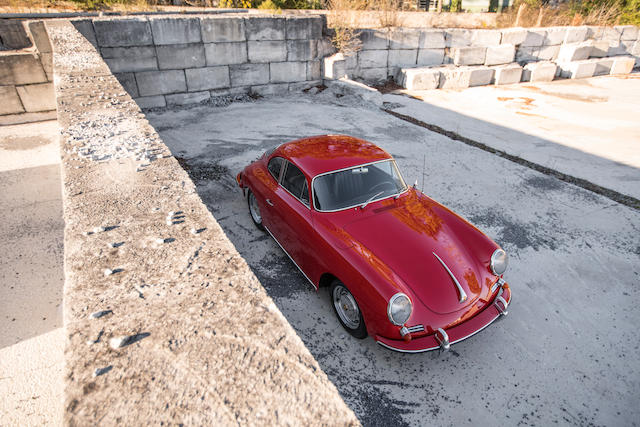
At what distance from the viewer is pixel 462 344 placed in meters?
3.21

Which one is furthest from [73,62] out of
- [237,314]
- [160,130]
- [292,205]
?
Answer: [237,314]

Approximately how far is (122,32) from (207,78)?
7.14 feet

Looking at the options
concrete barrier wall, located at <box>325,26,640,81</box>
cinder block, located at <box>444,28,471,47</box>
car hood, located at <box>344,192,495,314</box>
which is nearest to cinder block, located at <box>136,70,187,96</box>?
concrete barrier wall, located at <box>325,26,640,81</box>

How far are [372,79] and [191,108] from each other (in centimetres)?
669

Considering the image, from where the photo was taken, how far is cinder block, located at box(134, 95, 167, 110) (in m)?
9.09

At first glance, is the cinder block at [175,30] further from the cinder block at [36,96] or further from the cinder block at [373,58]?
the cinder block at [373,58]

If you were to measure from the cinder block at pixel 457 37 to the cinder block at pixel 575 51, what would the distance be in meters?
4.66

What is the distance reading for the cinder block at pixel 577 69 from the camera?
14.1 meters

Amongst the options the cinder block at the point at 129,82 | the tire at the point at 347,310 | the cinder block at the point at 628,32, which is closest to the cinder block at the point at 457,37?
the cinder block at the point at 628,32

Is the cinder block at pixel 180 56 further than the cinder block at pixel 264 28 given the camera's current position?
No

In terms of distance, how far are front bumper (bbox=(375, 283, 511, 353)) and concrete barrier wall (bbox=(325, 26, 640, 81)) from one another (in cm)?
971

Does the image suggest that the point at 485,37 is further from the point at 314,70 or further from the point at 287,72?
the point at 287,72

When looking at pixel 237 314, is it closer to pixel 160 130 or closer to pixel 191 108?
pixel 160 130

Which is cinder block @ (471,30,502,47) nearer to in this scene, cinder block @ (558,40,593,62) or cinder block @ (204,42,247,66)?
cinder block @ (558,40,593,62)
